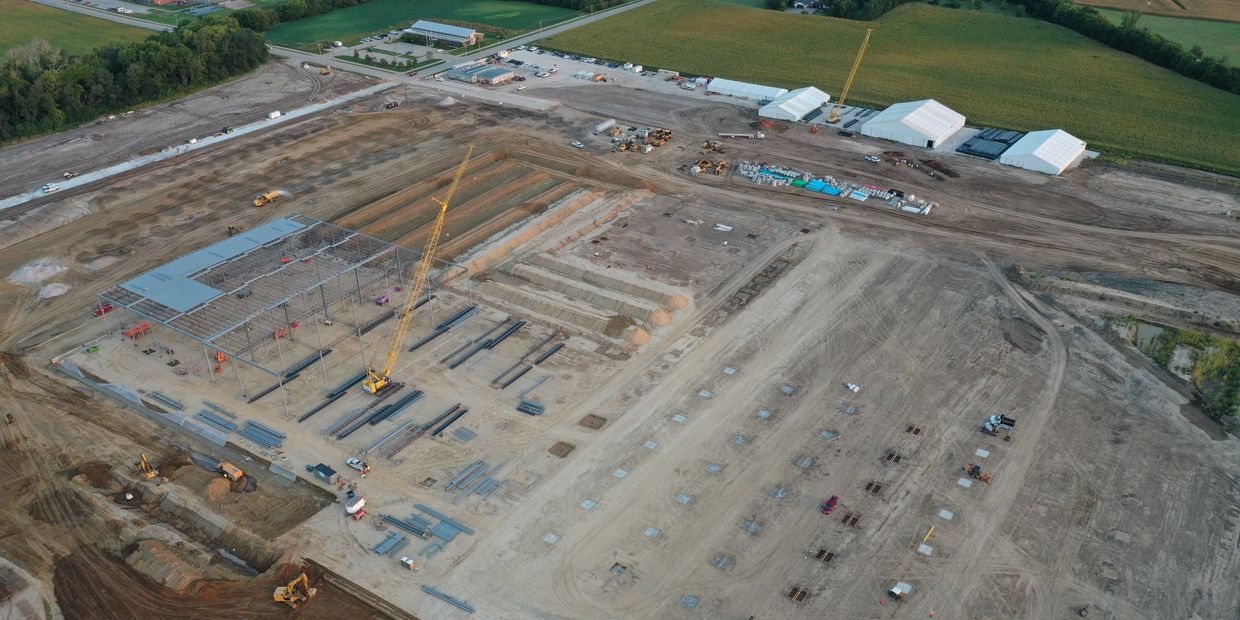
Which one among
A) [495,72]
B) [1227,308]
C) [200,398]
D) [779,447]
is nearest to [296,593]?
[200,398]

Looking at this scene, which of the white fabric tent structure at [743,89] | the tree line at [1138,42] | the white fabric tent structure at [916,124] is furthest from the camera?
the tree line at [1138,42]

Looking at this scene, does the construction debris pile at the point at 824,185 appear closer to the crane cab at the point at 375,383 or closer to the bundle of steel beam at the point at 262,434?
the crane cab at the point at 375,383

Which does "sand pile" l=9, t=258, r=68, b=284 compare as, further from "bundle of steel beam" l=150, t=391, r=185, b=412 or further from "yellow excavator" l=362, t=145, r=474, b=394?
"yellow excavator" l=362, t=145, r=474, b=394

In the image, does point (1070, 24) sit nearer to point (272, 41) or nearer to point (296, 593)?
point (272, 41)

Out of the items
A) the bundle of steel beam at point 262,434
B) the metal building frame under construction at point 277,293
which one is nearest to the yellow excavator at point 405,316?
the metal building frame under construction at point 277,293

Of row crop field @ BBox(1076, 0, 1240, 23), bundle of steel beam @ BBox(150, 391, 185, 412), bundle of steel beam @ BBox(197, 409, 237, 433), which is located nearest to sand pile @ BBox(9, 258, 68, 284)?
bundle of steel beam @ BBox(150, 391, 185, 412)

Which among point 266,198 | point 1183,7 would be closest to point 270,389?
point 266,198
